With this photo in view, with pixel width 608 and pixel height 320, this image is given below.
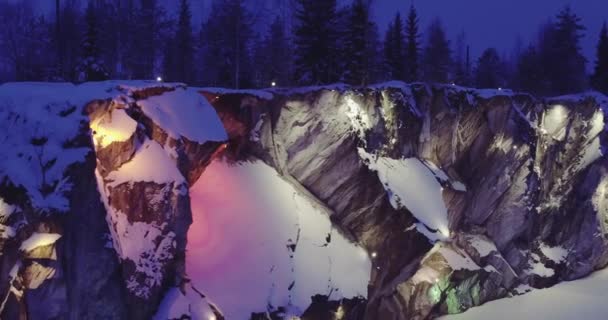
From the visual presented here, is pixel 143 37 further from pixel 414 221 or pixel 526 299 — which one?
pixel 526 299

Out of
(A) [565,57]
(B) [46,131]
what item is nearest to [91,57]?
(B) [46,131]

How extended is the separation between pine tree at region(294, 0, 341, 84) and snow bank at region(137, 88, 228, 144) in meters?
13.7

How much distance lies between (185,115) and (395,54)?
78.6 ft

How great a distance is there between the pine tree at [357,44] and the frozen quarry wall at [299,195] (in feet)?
28.5

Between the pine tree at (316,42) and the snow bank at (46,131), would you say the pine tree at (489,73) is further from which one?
the snow bank at (46,131)

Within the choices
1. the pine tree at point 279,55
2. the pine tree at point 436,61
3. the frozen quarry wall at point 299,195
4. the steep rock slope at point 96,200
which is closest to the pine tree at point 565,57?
the pine tree at point 436,61

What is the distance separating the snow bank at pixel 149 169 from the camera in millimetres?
12102

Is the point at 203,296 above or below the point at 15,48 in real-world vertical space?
below

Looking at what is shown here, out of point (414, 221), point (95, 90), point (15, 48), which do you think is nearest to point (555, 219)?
point (414, 221)

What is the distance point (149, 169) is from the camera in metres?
12.3

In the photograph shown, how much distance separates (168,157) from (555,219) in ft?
61.1

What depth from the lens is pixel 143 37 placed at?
103ft

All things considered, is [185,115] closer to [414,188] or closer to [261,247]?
[261,247]

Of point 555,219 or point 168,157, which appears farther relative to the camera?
point 555,219
